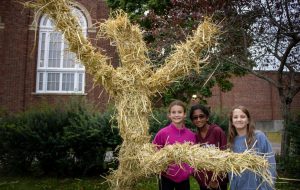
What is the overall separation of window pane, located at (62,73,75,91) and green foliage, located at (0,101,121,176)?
8.70 m

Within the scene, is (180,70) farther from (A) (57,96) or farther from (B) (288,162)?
(A) (57,96)

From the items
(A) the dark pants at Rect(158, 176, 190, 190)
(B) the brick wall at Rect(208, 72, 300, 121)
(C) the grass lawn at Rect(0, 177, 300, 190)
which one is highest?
(B) the brick wall at Rect(208, 72, 300, 121)

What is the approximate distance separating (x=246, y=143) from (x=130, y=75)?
3.89ft

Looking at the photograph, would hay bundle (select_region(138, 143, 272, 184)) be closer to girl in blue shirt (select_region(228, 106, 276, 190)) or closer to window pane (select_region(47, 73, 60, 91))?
girl in blue shirt (select_region(228, 106, 276, 190))

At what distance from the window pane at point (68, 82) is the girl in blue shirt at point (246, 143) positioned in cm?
1441

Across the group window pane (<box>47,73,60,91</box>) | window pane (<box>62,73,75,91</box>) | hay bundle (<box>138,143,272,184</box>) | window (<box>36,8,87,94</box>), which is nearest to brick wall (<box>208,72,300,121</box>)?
window (<box>36,8,87,94</box>)

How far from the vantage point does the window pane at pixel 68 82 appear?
16.9 m

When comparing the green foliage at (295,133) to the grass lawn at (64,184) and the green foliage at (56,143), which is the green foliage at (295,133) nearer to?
the grass lawn at (64,184)

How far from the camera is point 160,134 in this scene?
3.61 metres

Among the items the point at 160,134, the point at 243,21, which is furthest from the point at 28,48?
the point at 160,134

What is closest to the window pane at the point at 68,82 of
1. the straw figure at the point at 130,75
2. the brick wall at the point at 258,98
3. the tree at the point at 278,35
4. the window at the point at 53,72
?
the window at the point at 53,72

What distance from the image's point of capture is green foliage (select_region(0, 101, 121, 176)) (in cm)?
775

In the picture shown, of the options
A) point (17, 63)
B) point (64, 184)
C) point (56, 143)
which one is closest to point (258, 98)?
point (17, 63)

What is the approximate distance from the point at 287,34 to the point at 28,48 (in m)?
12.6
